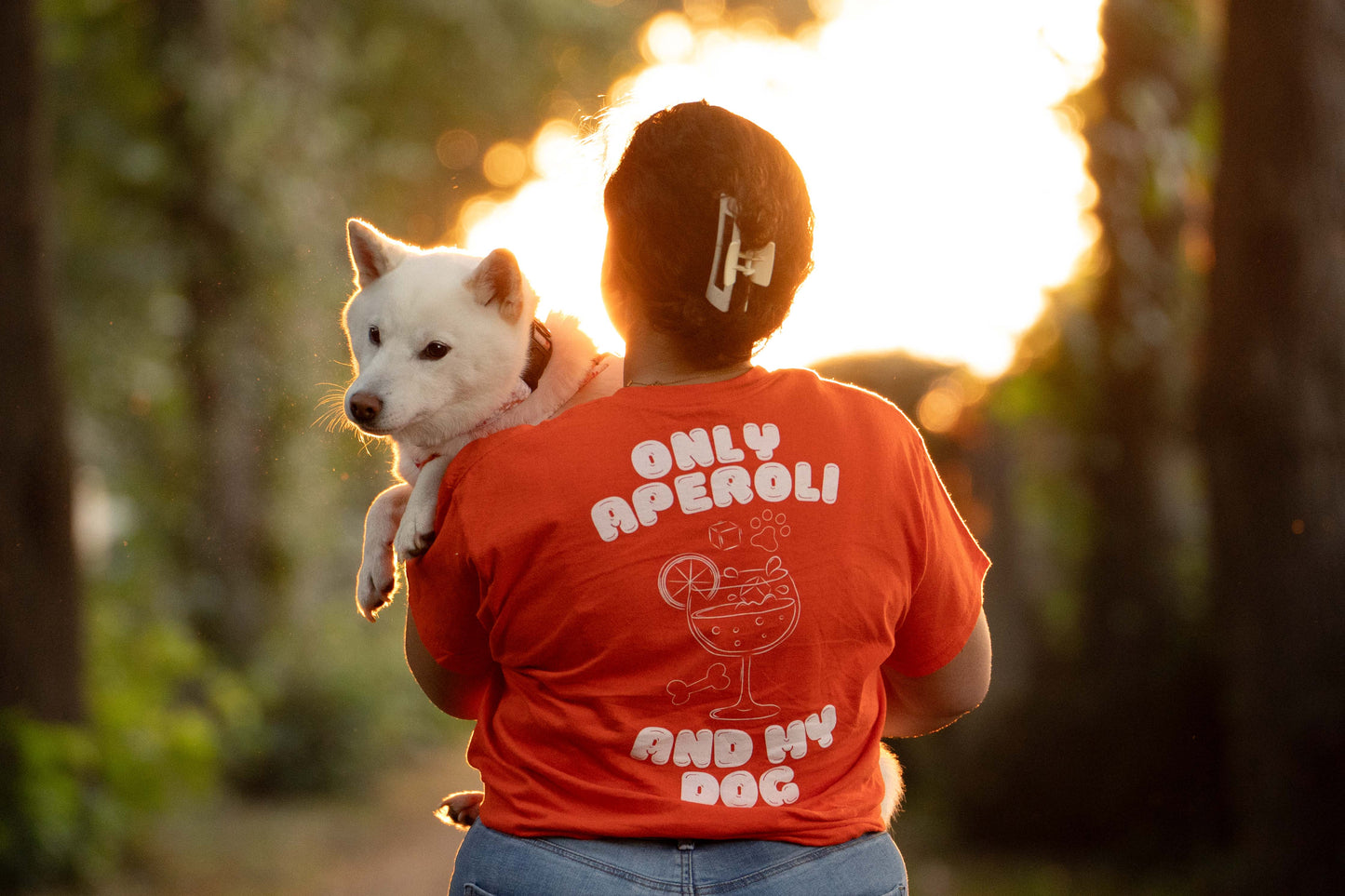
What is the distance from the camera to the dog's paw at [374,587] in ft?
4.94

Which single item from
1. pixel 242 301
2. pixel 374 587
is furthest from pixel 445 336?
pixel 242 301

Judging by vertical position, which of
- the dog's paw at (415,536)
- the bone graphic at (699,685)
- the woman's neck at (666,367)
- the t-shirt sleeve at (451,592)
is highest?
the woman's neck at (666,367)

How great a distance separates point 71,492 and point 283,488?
2889 mm

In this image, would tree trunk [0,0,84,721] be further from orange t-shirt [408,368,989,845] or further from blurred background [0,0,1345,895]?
orange t-shirt [408,368,989,845]

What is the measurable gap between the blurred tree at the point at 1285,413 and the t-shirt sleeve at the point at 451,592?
340 centimetres

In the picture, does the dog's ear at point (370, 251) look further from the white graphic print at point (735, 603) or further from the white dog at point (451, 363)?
the white graphic print at point (735, 603)

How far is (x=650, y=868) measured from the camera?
1190 millimetres

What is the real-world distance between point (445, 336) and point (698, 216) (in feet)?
1.57

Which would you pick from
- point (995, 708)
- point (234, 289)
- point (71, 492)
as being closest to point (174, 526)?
point (234, 289)

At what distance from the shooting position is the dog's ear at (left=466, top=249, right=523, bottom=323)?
5.07 ft

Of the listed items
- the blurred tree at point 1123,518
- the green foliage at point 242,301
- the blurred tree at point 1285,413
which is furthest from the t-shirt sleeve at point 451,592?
the green foliage at point 242,301

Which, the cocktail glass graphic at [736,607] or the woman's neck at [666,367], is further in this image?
the woman's neck at [666,367]

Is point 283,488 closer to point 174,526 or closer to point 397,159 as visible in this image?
point 174,526

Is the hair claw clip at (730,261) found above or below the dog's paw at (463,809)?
above
